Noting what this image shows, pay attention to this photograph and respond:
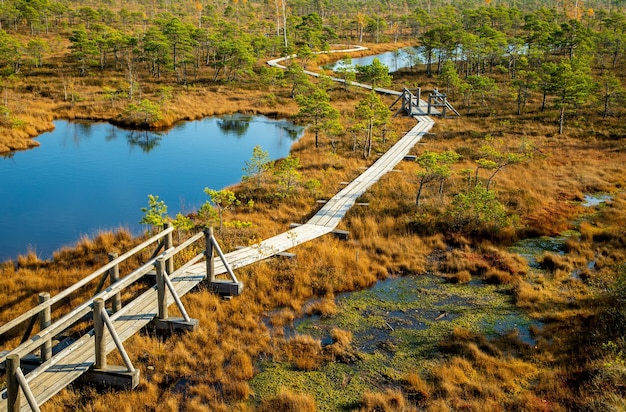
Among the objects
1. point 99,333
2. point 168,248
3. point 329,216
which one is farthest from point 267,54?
point 99,333

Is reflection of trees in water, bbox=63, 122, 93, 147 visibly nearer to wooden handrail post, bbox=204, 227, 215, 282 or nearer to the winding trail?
the winding trail

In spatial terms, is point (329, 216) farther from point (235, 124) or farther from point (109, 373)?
point (235, 124)

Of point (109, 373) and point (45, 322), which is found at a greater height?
point (45, 322)

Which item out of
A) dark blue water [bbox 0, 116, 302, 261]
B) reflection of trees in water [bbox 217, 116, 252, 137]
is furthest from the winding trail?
reflection of trees in water [bbox 217, 116, 252, 137]

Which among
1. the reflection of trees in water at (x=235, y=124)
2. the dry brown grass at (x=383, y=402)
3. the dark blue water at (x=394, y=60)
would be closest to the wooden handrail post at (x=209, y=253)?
the dry brown grass at (x=383, y=402)

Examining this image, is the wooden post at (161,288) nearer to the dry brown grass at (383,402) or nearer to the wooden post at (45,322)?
the wooden post at (45,322)

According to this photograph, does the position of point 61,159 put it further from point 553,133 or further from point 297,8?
point 297,8
